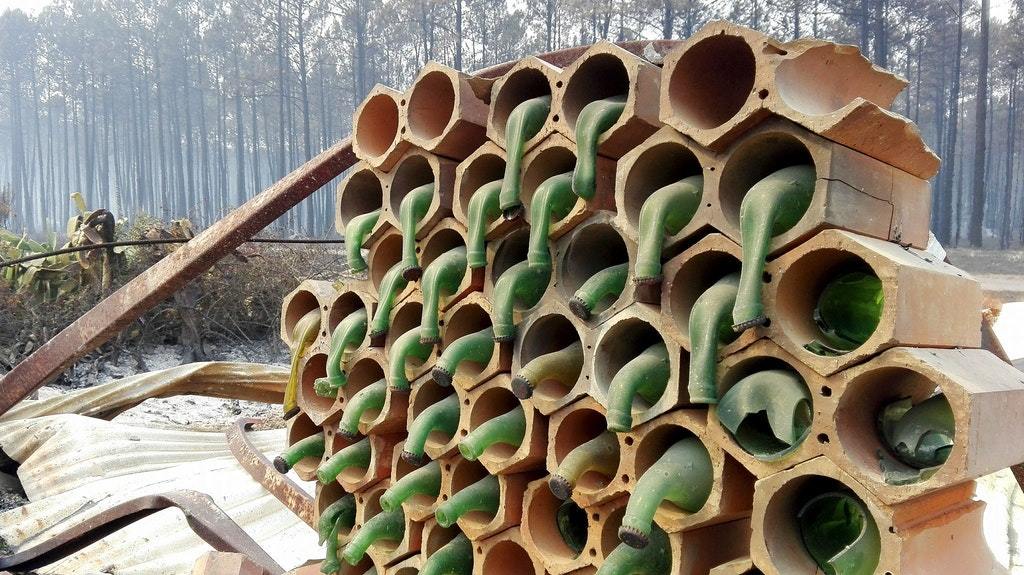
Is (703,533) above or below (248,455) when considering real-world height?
above

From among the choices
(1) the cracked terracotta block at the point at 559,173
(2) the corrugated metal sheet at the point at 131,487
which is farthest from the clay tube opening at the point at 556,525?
(2) the corrugated metal sheet at the point at 131,487

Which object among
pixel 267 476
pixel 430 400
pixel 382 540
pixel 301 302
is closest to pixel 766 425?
pixel 430 400

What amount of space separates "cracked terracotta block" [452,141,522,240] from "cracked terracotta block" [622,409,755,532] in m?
0.55

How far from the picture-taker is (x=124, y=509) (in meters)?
2.34

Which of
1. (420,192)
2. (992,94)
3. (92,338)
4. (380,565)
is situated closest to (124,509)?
(92,338)

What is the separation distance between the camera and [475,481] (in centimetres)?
166

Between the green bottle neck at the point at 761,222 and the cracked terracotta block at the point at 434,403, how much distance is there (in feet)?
2.32

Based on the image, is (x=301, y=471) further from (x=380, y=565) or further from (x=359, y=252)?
(x=359, y=252)

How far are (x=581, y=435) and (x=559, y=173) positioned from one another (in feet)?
1.81

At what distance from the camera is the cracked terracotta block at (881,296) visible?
3.31 ft

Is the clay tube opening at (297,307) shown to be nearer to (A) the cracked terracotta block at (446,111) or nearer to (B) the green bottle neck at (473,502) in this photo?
(A) the cracked terracotta block at (446,111)

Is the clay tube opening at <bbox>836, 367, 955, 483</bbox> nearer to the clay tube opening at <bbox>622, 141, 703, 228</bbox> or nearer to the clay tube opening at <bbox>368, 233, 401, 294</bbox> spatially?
the clay tube opening at <bbox>622, 141, 703, 228</bbox>

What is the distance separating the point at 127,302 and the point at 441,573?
1720mm

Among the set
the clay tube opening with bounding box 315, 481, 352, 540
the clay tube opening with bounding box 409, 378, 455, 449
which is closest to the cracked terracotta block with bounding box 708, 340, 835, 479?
the clay tube opening with bounding box 409, 378, 455, 449
